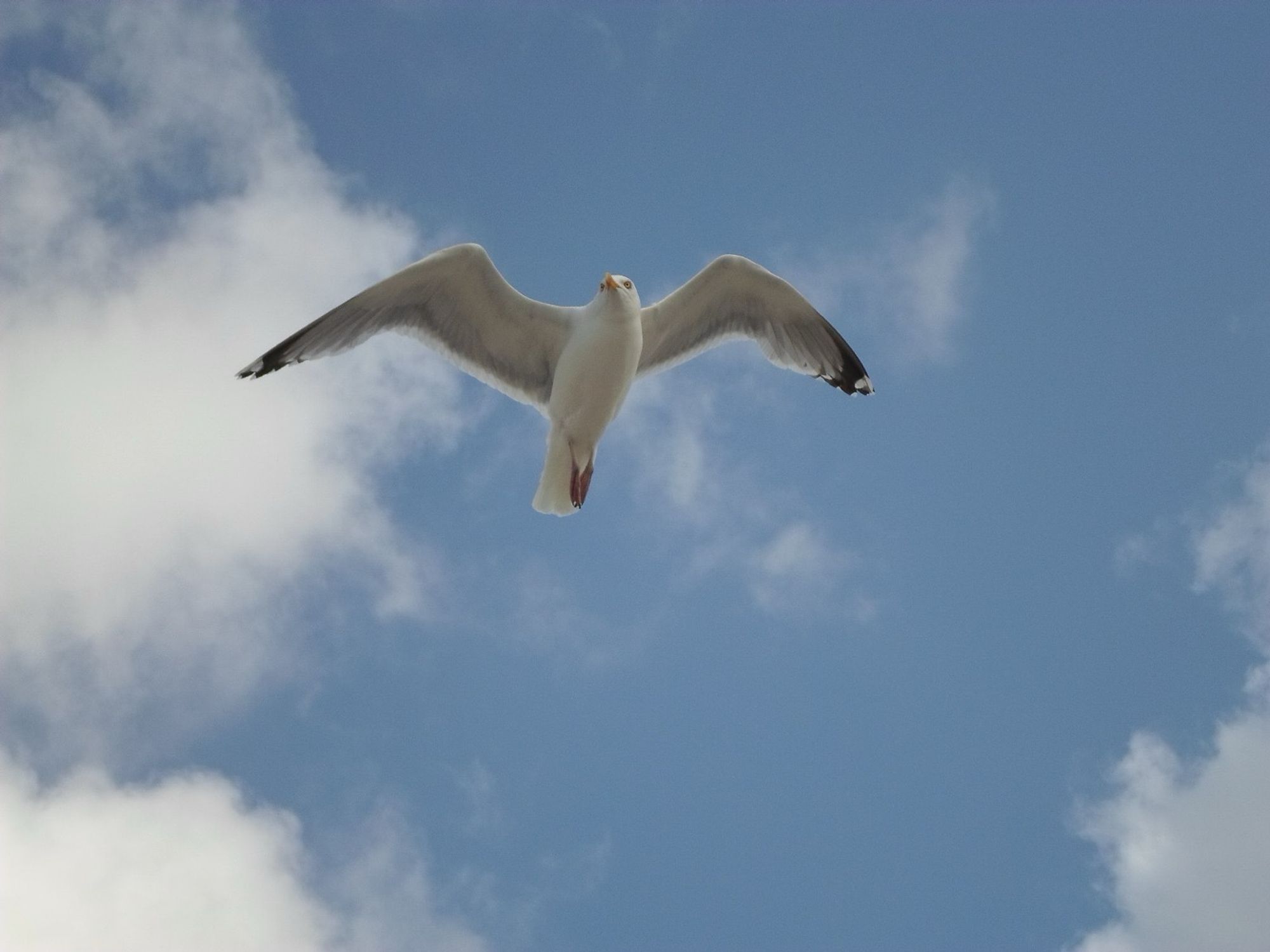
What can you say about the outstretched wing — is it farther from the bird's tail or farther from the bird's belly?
the bird's tail

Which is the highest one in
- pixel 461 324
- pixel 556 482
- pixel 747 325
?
pixel 747 325

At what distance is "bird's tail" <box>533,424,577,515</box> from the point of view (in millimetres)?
8086

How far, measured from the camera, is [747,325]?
8.48 m

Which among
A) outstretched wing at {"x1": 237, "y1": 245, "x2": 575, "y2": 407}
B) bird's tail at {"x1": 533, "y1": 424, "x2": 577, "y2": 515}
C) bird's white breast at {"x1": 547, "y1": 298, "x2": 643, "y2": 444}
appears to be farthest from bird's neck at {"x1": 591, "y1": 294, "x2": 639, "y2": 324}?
bird's tail at {"x1": 533, "y1": 424, "x2": 577, "y2": 515}

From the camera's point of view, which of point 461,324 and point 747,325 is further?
point 747,325

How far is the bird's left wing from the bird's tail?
78cm

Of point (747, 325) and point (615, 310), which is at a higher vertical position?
point (747, 325)

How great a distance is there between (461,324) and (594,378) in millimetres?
1017

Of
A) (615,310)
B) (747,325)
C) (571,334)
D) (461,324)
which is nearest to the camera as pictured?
(615,310)

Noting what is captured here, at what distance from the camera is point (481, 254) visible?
7.87m

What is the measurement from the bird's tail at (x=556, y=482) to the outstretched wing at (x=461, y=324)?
1.37ft

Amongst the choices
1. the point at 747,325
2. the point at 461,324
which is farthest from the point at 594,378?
the point at 747,325

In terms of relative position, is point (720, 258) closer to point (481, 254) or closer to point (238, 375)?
point (481, 254)

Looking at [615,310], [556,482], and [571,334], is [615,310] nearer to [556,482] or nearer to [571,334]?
[571,334]
